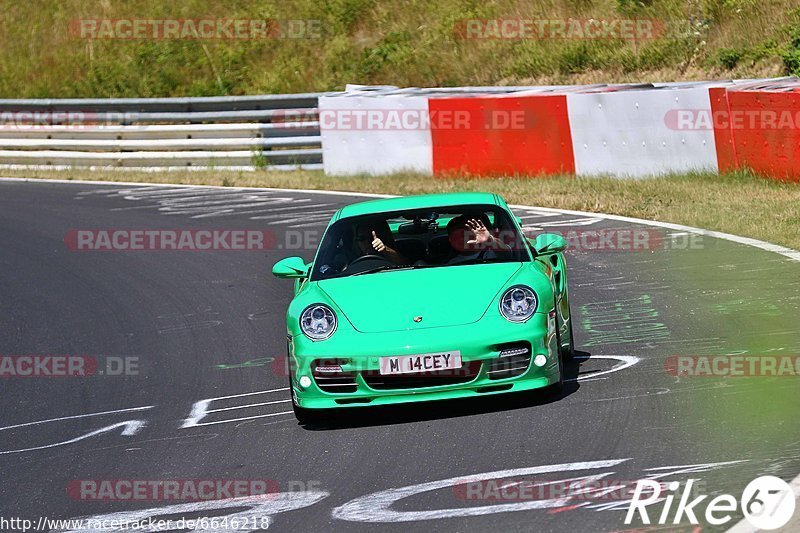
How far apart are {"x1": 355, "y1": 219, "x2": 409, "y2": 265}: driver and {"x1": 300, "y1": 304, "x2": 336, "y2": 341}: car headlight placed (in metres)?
0.85

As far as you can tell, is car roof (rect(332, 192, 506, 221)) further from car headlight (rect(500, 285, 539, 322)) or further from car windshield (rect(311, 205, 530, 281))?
car headlight (rect(500, 285, 539, 322))

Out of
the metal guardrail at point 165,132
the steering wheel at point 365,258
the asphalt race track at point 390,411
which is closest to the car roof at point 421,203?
the steering wheel at point 365,258

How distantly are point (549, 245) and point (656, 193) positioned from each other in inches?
313

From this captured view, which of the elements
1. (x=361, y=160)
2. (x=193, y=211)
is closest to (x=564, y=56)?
(x=361, y=160)

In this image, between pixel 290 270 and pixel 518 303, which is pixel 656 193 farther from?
pixel 518 303

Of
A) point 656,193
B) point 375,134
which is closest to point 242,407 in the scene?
point 656,193

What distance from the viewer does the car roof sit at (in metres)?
8.25

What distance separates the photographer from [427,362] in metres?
6.80

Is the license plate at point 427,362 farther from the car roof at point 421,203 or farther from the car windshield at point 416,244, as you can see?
the car roof at point 421,203

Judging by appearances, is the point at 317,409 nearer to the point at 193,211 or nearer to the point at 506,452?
the point at 506,452

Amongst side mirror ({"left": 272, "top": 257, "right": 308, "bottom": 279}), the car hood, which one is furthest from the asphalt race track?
side mirror ({"left": 272, "top": 257, "right": 308, "bottom": 279})

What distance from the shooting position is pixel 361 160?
2033cm

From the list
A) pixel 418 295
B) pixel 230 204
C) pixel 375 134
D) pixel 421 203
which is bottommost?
pixel 418 295

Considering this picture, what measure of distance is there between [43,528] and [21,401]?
3249mm
